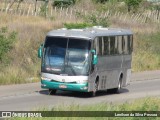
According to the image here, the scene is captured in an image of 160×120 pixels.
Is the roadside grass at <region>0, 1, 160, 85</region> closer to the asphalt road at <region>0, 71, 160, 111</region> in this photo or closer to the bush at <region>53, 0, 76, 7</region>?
the asphalt road at <region>0, 71, 160, 111</region>

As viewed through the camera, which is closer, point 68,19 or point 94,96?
point 94,96

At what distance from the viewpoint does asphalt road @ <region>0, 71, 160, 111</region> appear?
2436 cm

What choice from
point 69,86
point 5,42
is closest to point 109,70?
point 69,86

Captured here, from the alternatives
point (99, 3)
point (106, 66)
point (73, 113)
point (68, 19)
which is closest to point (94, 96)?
point (106, 66)

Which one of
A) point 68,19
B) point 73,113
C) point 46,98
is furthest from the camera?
point 68,19

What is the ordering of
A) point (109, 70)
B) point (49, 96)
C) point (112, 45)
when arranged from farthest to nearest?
1. point (112, 45)
2. point (109, 70)
3. point (49, 96)

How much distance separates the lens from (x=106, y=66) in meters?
29.7

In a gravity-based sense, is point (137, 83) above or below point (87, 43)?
below

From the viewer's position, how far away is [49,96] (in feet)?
92.6

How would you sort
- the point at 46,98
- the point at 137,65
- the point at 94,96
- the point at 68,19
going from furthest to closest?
the point at 68,19 → the point at 137,65 → the point at 94,96 → the point at 46,98

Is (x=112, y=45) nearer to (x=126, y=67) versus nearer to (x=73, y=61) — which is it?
(x=126, y=67)

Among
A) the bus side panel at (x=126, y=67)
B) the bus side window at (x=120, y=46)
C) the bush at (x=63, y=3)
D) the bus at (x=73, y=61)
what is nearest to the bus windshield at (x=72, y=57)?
the bus at (x=73, y=61)

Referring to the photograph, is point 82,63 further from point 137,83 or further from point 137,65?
point 137,65

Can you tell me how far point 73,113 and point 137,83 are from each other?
65.5 feet
